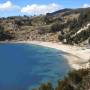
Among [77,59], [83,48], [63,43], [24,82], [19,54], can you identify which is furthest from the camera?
[63,43]

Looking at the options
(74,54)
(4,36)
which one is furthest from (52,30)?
(74,54)

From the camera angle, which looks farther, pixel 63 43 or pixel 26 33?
pixel 26 33

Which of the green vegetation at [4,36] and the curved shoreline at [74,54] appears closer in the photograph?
the curved shoreline at [74,54]

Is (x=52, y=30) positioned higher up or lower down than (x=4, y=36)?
higher up

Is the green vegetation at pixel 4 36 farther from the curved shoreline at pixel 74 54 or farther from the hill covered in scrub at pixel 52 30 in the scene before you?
the curved shoreline at pixel 74 54

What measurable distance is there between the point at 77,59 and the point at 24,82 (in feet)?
111

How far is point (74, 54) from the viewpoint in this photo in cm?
10462

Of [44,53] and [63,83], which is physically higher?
[63,83]

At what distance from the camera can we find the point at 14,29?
17600 cm

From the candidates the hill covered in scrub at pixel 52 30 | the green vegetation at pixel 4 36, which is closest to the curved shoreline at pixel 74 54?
the hill covered in scrub at pixel 52 30

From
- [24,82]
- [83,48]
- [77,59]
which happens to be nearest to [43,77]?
[24,82]

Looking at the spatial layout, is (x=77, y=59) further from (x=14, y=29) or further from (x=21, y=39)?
(x=14, y=29)

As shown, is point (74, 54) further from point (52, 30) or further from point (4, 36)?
point (4, 36)

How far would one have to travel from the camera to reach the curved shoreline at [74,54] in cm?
8371
